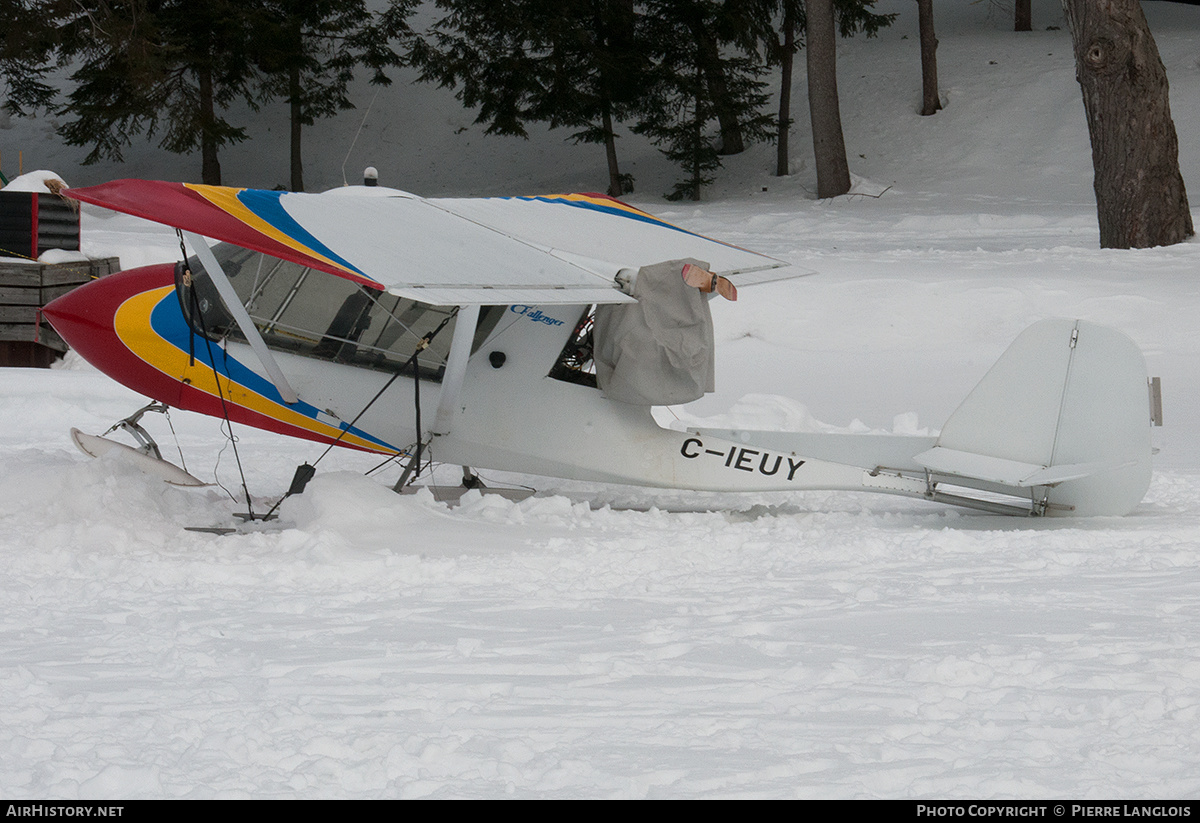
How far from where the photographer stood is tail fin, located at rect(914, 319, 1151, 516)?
5.93m

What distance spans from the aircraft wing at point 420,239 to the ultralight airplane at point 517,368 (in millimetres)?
26

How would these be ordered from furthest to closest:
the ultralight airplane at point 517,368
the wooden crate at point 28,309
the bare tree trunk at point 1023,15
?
the bare tree trunk at point 1023,15
the wooden crate at point 28,309
the ultralight airplane at point 517,368

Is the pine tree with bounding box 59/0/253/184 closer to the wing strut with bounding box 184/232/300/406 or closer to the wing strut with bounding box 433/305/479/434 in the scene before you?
the wing strut with bounding box 184/232/300/406

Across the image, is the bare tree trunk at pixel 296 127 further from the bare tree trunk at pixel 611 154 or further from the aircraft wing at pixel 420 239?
the aircraft wing at pixel 420 239

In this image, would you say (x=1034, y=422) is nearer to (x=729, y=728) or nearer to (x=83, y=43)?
(x=729, y=728)

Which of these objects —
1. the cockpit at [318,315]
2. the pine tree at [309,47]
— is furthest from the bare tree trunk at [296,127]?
the cockpit at [318,315]

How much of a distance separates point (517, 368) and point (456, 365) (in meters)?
0.48

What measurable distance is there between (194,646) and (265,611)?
52 cm

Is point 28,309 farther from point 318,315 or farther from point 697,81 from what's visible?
point 697,81

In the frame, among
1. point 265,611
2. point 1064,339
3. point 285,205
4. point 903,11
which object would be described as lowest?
point 265,611

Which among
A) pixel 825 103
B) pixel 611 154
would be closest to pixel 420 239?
pixel 825 103

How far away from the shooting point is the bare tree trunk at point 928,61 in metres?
27.0

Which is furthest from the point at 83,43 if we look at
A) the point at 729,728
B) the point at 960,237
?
the point at 729,728
